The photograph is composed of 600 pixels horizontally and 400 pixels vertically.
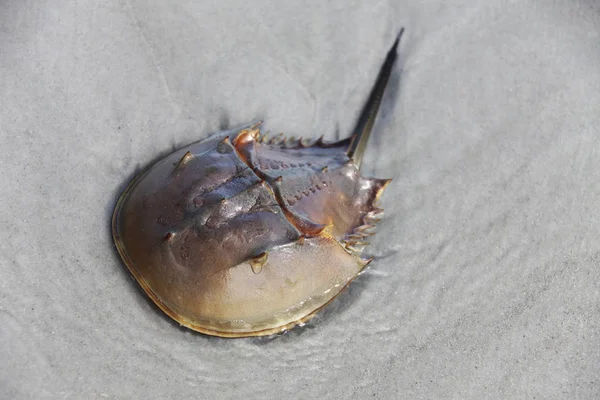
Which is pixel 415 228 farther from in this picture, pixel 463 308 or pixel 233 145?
pixel 233 145

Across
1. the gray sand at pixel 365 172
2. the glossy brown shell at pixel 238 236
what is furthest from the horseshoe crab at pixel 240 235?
the gray sand at pixel 365 172

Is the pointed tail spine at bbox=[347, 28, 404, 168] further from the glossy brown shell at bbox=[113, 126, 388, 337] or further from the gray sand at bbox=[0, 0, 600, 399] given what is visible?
the glossy brown shell at bbox=[113, 126, 388, 337]

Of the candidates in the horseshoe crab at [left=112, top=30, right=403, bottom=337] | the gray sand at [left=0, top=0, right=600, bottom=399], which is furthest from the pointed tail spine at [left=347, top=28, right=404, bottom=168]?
the horseshoe crab at [left=112, top=30, right=403, bottom=337]

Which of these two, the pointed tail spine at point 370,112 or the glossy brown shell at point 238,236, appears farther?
the pointed tail spine at point 370,112

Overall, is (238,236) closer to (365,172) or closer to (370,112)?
(365,172)

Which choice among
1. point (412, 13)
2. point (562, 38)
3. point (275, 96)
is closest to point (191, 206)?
point (275, 96)

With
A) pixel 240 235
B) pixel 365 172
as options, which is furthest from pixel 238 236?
pixel 365 172

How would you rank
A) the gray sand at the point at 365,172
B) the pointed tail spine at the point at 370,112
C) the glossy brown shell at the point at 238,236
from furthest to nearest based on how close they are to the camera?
the pointed tail spine at the point at 370,112 → the gray sand at the point at 365,172 → the glossy brown shell at the point at 238,236

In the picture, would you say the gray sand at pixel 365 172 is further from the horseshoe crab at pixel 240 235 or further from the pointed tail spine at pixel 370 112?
the horseshoe crab at pixel 240 235
